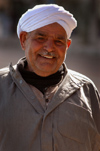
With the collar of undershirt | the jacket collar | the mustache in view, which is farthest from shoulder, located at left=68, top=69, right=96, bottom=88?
the mustache

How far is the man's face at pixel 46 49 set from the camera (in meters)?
2.65

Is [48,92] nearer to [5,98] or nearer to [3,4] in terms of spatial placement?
[5,98]

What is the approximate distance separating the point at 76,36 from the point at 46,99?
19.9 meters

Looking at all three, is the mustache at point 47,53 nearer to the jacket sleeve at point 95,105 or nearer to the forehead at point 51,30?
the forehead at point 51,30

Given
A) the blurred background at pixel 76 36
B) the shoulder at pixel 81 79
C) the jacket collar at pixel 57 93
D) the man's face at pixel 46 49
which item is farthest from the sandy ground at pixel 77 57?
the man's face at pixel 46 49

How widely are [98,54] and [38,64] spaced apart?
556 inches

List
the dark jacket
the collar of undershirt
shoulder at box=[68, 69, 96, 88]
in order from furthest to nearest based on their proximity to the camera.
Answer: shoulder at box=[68, 69, 96, 88] → the collar of undershirt → the dark jacket

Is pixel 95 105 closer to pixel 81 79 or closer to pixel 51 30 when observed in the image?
pixel 81 79

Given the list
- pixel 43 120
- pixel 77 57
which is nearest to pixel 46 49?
pixel 43 120

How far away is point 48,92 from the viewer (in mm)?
2725

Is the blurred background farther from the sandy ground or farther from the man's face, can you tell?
the man's face

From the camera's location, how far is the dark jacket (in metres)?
2.57

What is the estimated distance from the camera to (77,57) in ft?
51.9

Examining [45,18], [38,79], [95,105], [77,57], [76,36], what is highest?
[45,18]
